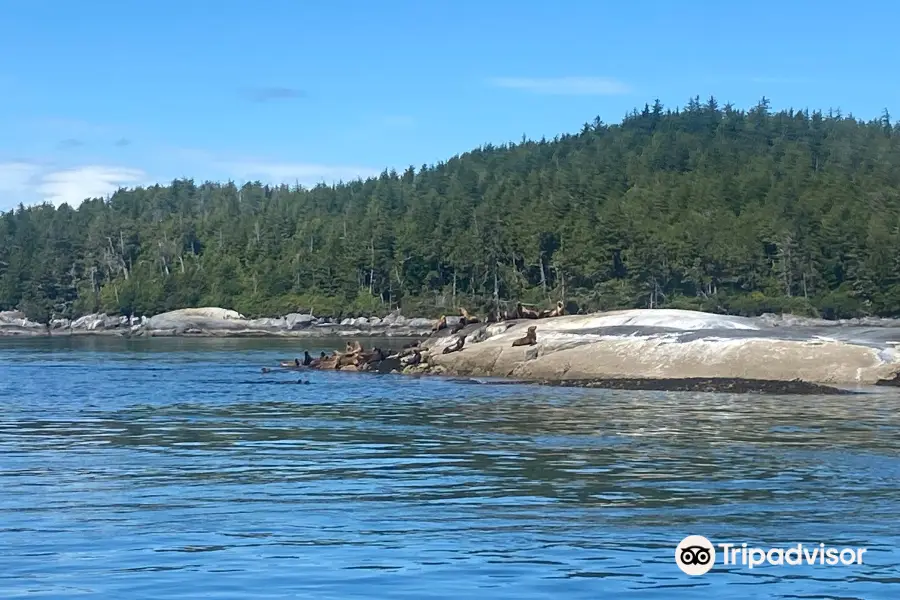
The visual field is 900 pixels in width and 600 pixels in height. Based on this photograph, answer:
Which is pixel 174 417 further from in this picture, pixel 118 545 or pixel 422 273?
pixel 422 273

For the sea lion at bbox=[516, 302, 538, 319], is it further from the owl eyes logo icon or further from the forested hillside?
the forested hillside

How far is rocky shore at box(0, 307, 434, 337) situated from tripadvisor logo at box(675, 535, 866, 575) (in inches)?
4090

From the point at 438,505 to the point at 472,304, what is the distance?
119 m

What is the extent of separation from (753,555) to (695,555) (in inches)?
30.0

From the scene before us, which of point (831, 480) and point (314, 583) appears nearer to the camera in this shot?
point (314, 583)

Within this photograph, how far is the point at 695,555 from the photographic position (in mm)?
14227

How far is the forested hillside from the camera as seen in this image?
130 meters

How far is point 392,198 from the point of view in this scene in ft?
643

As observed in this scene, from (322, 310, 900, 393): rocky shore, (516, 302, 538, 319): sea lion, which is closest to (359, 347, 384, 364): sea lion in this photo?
(322, 310, 900, 393): rocky shore

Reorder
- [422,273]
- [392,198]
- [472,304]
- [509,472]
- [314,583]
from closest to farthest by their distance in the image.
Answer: [314,583], [509,472], [472,304], [422,273], [392,198]

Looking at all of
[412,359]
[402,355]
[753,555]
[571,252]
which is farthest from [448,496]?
[571,252]

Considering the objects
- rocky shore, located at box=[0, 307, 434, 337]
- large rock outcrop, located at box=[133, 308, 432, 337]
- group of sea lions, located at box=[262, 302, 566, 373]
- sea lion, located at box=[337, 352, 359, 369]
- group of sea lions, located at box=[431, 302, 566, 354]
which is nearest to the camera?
group of sea lions, located at box=[431, 302, 566, 354]

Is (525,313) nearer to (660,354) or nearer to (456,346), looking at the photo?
(456,346)

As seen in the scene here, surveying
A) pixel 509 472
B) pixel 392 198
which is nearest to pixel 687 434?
pixel 509 472
